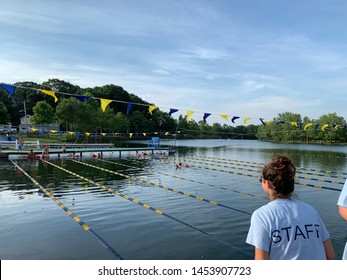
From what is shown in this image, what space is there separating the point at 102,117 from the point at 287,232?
294 feet

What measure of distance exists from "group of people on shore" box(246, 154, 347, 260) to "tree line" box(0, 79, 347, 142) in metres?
63.9

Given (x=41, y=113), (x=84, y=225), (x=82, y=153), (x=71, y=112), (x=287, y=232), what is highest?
(x=71, y=112)

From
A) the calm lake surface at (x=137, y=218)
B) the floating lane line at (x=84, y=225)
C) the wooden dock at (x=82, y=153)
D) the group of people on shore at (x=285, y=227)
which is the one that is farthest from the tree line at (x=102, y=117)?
the group of people on shore at (x=285, y=227)

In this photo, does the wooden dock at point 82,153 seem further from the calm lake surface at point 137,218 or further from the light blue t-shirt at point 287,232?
the light blue t-shirt at point 287,232

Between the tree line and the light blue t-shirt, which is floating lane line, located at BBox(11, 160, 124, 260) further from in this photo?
the tree line

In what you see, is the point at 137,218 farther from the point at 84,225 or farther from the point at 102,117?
the point at 102,117

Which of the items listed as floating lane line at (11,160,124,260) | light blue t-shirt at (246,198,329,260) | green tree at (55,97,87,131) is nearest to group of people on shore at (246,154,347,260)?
light blue t-shirt at (246,198,329,260)

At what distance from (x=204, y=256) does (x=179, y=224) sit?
2711mm

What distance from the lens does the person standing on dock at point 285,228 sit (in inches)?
92.2

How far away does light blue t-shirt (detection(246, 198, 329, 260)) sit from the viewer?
7.68 feet

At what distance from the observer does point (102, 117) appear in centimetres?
8906

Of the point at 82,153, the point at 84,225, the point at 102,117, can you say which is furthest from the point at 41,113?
the point at 84,225

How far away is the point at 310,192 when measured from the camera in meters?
16.7
